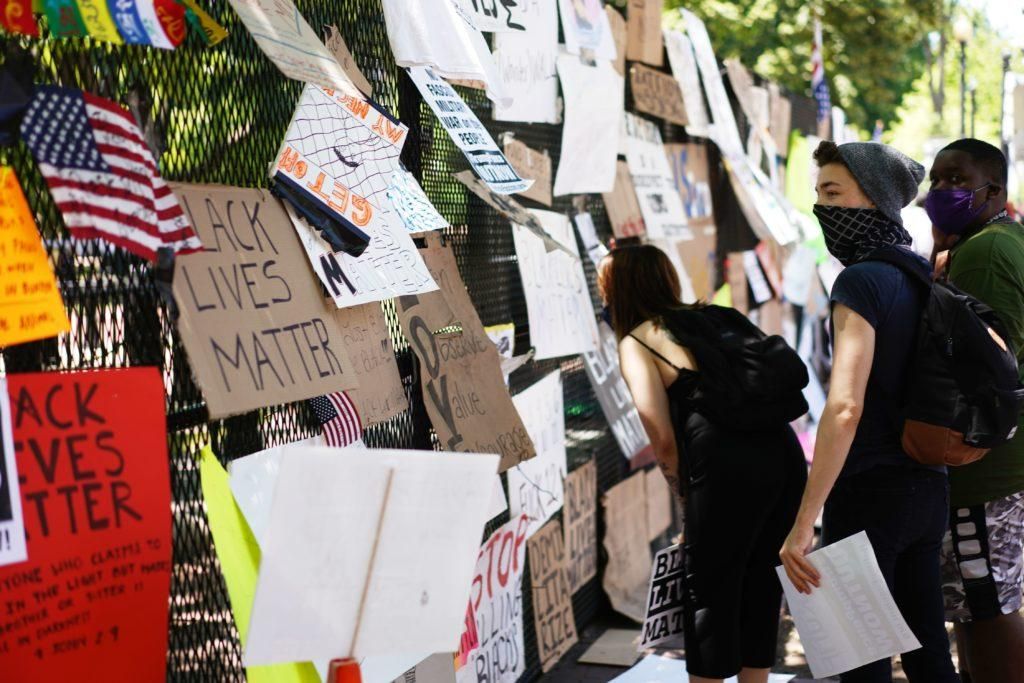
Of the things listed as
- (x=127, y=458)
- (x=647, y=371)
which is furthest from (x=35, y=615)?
(x=647, y=371)

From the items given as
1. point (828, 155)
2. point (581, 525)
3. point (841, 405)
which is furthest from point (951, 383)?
point (581, 525)

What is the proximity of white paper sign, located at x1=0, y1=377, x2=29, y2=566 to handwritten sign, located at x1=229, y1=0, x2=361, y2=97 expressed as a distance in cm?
112

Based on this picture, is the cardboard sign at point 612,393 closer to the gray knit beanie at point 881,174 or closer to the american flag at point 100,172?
the gray knit beanie at point 881,174

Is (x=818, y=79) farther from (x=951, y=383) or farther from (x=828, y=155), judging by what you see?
(x=951, y=383)

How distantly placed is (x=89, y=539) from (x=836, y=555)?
2005 millimetres

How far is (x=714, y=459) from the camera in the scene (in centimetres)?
405

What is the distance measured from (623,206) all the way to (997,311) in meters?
2.80

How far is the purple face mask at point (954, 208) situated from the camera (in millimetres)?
4250

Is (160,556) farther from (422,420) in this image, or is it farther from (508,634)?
(508,634)

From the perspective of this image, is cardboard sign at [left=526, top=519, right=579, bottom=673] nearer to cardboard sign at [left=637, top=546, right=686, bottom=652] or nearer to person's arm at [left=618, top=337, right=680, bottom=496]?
cardboard sign at [left=637, top=546, right=686, bottom=652]

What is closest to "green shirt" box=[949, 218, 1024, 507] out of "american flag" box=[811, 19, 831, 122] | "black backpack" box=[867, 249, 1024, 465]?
"black backpack" box=[867, 249, 1024, 465]

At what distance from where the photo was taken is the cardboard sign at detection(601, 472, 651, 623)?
5.99 metres

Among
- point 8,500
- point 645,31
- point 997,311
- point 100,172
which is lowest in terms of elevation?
point 997,311

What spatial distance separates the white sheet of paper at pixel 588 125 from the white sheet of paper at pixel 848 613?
101 inches
